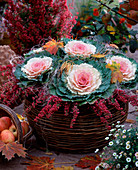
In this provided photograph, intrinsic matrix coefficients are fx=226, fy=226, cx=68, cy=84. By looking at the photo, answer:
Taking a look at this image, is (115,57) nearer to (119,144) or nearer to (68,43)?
(68,43)

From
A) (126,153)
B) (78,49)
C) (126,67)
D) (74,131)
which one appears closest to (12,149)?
(74,131)

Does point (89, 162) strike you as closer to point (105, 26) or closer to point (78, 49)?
point (78, 49)

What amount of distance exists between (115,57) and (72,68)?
0.36m

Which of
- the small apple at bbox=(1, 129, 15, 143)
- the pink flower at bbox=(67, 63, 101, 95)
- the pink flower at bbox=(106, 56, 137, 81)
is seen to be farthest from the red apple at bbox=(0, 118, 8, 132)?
the pink flower at bbox=(106, 56, 137, 81)

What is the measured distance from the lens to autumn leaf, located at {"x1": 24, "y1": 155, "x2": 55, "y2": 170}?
4.21ft

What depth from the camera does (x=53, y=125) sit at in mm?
1265

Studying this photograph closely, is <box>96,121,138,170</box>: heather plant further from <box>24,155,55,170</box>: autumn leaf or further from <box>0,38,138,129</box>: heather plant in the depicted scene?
<box>24,155,55,170</box>: autumn leaf

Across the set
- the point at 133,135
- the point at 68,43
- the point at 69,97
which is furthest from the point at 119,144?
the point at 68,43

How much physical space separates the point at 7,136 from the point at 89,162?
498 millimetres

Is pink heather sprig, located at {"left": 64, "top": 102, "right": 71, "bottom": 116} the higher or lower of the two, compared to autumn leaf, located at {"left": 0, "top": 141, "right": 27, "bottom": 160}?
higher

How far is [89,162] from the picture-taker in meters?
1.31

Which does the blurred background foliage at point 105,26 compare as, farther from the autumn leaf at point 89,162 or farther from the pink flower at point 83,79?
the autumn leaf at point 89,162

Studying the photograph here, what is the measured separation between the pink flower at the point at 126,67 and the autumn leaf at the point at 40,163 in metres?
0.67

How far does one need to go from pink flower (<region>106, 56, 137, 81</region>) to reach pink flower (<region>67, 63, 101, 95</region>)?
19cm
